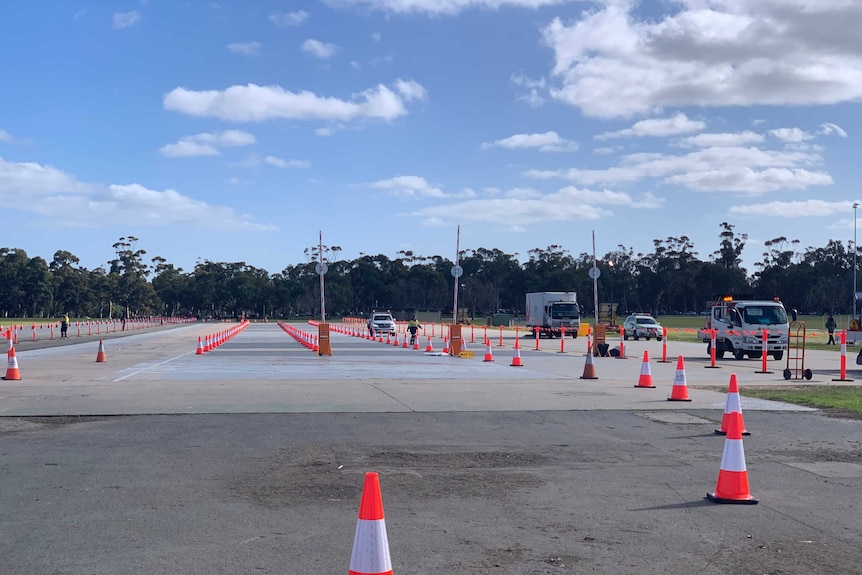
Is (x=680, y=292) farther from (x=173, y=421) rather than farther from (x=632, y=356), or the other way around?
(x=173, y=421)

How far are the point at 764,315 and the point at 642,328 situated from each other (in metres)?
20.7

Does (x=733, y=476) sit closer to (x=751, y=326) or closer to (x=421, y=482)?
(x=421, y=482)

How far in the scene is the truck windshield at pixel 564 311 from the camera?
5828 centimetres

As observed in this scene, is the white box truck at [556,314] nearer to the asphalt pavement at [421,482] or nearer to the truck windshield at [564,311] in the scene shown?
the truck windshield at [564,311]

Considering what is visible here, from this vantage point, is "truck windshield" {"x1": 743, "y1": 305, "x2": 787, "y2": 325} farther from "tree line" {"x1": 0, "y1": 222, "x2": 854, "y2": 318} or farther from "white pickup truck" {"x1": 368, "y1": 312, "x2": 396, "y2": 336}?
"tree line" {"x1": 0, "y1": 222, "x2": 854, "y2": 318}

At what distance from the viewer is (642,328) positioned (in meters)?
53.2

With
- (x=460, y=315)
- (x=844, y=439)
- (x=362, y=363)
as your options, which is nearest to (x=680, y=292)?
(x=460, y=315)

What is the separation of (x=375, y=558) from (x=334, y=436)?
7580 millimetres

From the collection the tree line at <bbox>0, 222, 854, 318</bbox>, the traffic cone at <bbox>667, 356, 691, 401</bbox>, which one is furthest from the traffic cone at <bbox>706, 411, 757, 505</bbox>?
the tree line at <bbox>0, 222, 854, 318</bbox>

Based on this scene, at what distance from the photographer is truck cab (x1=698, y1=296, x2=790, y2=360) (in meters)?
32.1

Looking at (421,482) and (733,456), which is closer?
(733,456)

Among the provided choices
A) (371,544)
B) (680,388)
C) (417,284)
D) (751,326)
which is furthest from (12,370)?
(417,284)

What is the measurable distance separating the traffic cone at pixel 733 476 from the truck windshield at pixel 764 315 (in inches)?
1019

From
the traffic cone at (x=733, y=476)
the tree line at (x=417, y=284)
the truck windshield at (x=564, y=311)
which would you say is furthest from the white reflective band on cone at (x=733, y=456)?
the tree line at (x=417, y=284)
